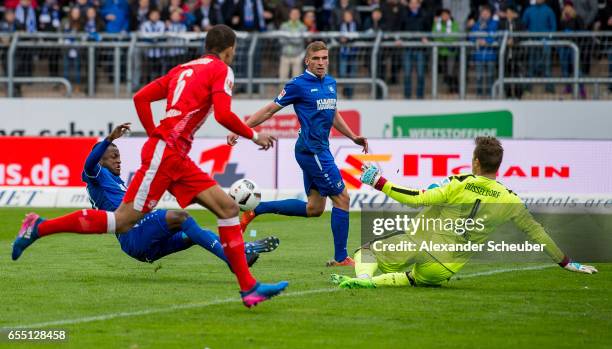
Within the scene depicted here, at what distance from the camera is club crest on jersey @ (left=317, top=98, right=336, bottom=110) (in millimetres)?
12500

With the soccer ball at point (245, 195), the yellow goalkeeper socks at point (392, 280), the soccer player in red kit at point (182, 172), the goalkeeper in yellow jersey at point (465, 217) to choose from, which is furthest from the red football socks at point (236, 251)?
the soccer ball at point (245, 195)

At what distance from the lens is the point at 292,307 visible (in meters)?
9.34

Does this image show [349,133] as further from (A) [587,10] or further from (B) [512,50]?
(A) [587,10]

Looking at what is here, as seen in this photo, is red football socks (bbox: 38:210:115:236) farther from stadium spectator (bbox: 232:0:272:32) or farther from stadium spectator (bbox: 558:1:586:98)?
stadium spectator (bbox: 232:0:272:32)

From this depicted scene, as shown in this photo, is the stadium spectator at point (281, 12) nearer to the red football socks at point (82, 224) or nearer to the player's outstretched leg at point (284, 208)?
the player's outstretched leg at point (284, 208)

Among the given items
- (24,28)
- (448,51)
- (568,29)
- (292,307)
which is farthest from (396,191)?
(24,28)

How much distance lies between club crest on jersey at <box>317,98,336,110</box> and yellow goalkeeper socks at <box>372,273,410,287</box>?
260 cm

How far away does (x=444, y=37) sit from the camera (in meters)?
23.7

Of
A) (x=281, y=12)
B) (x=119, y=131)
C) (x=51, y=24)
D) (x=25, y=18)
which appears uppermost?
(x=281, y=12)

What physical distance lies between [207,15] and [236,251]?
1653cm

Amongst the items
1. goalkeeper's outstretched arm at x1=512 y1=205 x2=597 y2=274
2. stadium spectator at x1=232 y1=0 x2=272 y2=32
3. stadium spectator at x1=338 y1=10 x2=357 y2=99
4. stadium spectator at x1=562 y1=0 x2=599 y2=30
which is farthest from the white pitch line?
stadium spectator at x1=232 y1=0 x2=272 y2=32

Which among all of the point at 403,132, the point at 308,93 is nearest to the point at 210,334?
the point at 308,93

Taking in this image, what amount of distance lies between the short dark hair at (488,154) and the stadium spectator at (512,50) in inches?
531

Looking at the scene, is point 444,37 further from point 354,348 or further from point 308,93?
point 354,348
